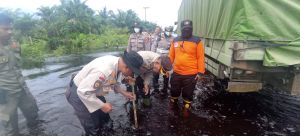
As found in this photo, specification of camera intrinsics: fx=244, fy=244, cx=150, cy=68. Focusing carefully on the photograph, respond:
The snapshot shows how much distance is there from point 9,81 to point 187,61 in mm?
3034

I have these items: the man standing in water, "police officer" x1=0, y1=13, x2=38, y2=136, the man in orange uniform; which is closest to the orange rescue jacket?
the man in orange uniform

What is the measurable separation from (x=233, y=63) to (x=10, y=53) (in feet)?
11.8

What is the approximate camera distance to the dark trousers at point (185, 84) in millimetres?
4750

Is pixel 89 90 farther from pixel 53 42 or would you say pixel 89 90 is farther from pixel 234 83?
pixel 53 42

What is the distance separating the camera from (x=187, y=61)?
4664mm

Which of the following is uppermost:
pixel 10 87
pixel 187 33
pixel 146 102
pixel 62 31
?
pixel 62 31

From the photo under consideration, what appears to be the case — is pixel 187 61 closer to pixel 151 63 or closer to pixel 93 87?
pixel 151 63

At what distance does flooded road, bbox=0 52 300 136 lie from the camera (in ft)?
14.7

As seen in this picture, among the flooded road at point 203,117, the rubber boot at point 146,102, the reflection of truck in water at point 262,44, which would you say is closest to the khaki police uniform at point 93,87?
the flooded road at point 203,117

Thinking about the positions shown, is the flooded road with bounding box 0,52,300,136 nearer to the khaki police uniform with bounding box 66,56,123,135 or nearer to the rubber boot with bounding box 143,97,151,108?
the rubber boot with bounding box 143,97,151,108

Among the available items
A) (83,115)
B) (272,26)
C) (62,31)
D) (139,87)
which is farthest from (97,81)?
(62,31)

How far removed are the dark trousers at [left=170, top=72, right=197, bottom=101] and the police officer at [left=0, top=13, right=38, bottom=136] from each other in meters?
2.75

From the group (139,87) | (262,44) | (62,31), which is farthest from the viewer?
(62,31)

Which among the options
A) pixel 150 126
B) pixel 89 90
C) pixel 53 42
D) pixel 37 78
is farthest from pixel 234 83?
pixel 53 42
